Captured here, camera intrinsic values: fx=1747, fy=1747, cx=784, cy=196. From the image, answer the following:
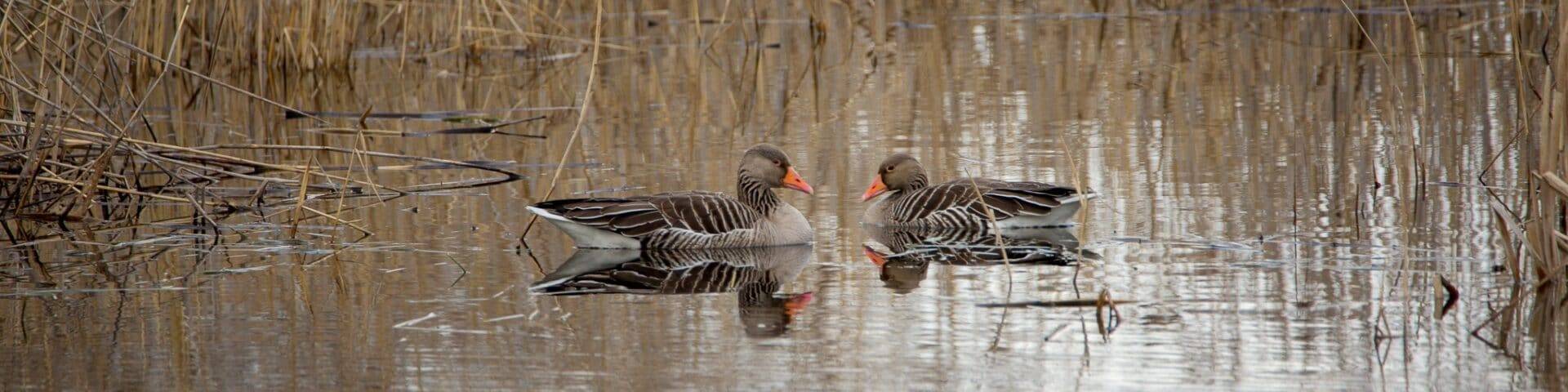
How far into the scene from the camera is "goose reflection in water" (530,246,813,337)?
675cm

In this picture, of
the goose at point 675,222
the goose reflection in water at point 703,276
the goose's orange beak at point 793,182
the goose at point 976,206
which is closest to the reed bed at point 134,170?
the goose at point 675,222

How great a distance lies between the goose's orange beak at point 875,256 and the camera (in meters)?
7.93

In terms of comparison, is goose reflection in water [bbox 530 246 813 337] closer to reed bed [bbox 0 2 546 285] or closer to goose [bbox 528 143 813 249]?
goose [bbox 528 143 813 249]

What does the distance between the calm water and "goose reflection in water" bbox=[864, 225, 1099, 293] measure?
0.27ft

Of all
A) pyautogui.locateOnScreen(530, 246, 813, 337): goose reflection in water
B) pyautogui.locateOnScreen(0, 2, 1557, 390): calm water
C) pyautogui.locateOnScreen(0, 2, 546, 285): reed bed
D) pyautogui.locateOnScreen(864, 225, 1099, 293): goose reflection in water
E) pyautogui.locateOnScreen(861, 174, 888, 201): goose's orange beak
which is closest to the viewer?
pyautogui.locateOnScreen(0, 2, 1557, 390): calm water

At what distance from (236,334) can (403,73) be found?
12197mm

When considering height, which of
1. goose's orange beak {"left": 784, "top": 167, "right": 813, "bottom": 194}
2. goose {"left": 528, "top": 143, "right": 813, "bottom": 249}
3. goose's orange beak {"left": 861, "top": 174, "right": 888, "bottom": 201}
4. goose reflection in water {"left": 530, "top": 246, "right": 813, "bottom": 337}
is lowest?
goose reflection in water {"left": 530, "top": 246, "right": 813, "bottom": 337}

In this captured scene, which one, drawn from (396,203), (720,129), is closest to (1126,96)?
(720,129)

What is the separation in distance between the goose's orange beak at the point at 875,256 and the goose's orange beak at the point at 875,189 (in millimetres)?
1315

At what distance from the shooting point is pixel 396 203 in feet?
32.1

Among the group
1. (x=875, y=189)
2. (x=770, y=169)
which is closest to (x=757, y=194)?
(x=770, y=169)

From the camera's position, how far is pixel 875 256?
26.6ft

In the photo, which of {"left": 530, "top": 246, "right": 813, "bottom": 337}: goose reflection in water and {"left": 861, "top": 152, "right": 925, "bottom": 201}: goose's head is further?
{"left": 861, "top": 152, "right": 925, "bottom": 201}: goose's head

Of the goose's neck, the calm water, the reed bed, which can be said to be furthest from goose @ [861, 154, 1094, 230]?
the reed bed
